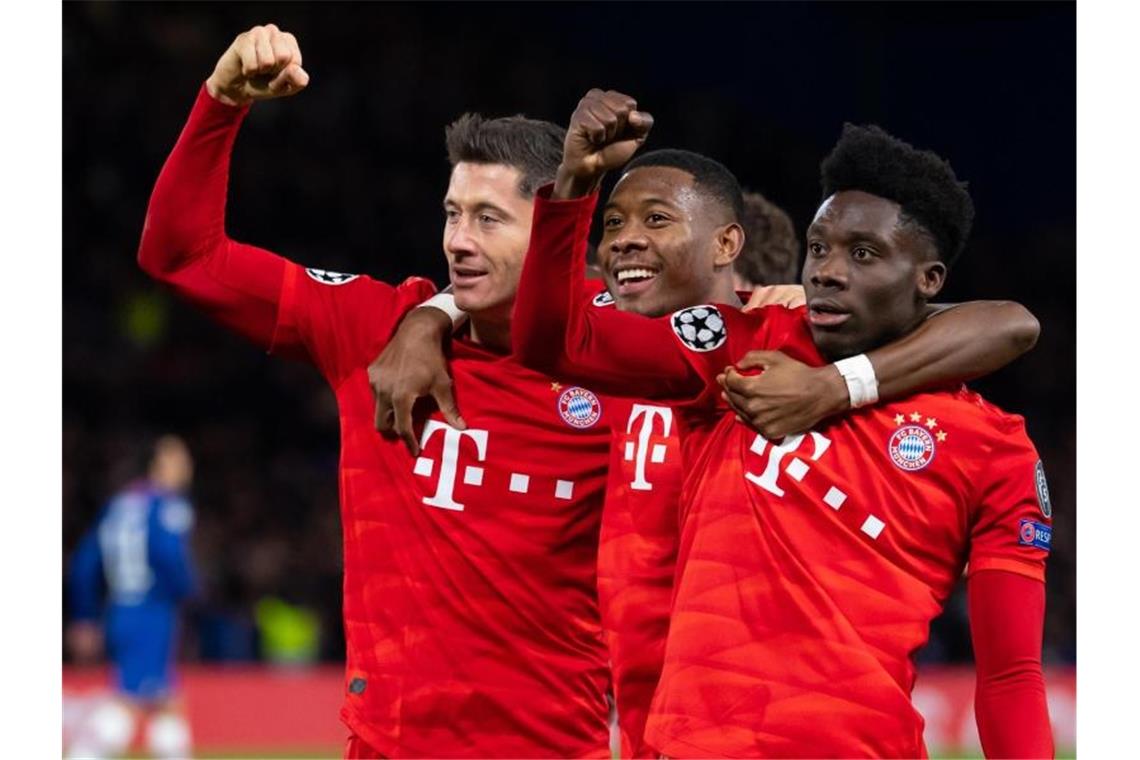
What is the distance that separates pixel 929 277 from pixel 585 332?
817 mm

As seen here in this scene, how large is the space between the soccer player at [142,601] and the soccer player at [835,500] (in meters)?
8.71

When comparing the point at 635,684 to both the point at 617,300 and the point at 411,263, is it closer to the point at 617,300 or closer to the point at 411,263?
the point at 617,300

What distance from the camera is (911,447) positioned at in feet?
10.8

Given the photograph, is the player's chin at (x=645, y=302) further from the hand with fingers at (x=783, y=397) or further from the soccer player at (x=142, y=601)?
the soccer player at (x=142, y=601)

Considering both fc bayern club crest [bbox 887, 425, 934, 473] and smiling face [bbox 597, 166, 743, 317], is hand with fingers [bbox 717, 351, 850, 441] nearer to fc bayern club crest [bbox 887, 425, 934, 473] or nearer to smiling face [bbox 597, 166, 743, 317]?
fc bayern club crest [bbox 887, 425, 934, 473]

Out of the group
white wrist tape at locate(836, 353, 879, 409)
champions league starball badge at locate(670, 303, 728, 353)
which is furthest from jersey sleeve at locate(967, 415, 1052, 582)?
champions league starball badge at locate(670, 303, 728, 353)

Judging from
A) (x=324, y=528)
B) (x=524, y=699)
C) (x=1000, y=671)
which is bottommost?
(x=324, y=528)

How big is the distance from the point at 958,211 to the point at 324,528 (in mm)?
14014

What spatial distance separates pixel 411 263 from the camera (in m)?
17.8


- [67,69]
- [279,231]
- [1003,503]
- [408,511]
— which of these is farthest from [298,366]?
[1003,503]

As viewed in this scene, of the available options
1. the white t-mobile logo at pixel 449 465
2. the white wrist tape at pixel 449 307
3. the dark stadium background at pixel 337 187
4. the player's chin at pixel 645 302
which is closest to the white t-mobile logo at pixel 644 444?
the player's chin at pixel 645 302

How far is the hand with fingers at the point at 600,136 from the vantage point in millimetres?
2916

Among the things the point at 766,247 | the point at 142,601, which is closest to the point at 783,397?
the point at 766,247

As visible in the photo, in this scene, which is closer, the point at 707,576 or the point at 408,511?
the point at 707,576
